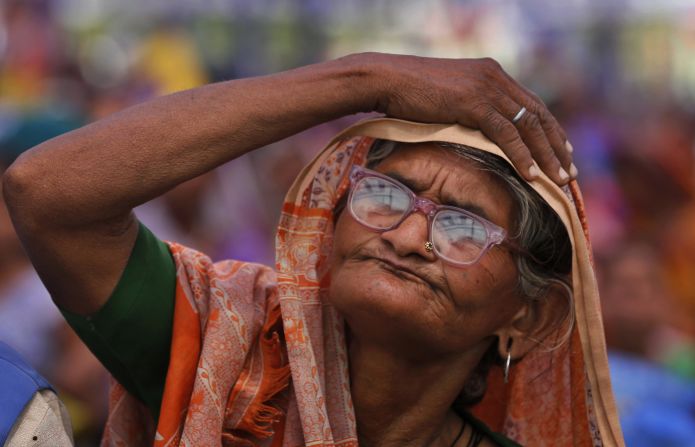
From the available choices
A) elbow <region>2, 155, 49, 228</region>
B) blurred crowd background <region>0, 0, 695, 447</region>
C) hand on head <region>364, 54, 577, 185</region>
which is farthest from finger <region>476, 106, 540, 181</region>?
blurred crowd background <region>0, 0, 695, 447</region>

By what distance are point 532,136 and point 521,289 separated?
1.39ft

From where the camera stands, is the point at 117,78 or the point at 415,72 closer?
the point at 415,72

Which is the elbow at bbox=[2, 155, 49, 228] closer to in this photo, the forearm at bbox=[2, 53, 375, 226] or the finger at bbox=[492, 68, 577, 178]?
the forearm at bbox=[2, 53, 375, 226]

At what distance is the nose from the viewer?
8.21ft

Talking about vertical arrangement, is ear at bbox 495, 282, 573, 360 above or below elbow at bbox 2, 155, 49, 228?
below

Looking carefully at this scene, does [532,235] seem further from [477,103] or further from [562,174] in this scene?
[477,103]

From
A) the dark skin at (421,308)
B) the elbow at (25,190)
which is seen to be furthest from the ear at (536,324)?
the elbow at (25,190)

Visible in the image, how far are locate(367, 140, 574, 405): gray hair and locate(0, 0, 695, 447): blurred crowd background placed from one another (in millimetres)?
2072

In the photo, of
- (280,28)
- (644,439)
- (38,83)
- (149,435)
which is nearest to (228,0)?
(280,28)

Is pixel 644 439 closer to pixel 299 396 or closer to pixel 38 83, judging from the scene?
pixel 299 396

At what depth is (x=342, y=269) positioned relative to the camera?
256cm

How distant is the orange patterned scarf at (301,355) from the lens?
2.51 meters

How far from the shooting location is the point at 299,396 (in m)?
2.51

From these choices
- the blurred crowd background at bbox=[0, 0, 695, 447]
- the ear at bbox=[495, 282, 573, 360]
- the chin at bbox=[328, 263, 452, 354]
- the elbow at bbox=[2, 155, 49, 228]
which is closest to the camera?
the elbow at bbox=[2, 155, 49, 228]
